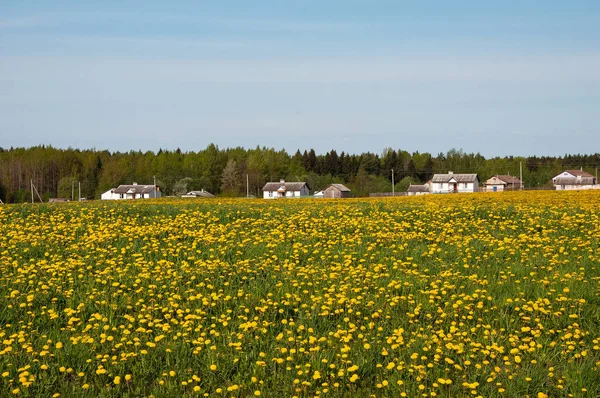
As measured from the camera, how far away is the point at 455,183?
4119 inches

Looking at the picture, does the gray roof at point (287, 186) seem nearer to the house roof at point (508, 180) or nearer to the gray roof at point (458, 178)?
the gray roof at point (458, 178)

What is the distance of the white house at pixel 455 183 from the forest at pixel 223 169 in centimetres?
739

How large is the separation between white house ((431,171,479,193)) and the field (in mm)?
90487

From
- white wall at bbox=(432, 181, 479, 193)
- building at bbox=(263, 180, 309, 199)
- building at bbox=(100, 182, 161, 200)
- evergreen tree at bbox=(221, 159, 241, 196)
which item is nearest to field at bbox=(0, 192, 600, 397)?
building at bbox=(263, 180, 309, 199)

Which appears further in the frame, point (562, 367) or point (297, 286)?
point (297, 286)

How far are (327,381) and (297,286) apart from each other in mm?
3506

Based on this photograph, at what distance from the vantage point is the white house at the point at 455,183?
10388cm

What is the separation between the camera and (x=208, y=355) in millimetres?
7805

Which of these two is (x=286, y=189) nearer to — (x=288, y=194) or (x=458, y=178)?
(x=288, y=194)

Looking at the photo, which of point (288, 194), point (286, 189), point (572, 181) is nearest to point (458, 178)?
point (572, 181)

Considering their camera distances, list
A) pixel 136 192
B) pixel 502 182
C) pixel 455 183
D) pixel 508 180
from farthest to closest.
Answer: pixel 508 180 → pixel 502 182 → pixel 136 192 → pixel 455 183

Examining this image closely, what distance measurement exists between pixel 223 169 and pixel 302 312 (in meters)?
118

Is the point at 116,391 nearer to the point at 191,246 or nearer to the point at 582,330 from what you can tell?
the point at 582,330

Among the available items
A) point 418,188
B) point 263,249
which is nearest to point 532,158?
point 418,188
